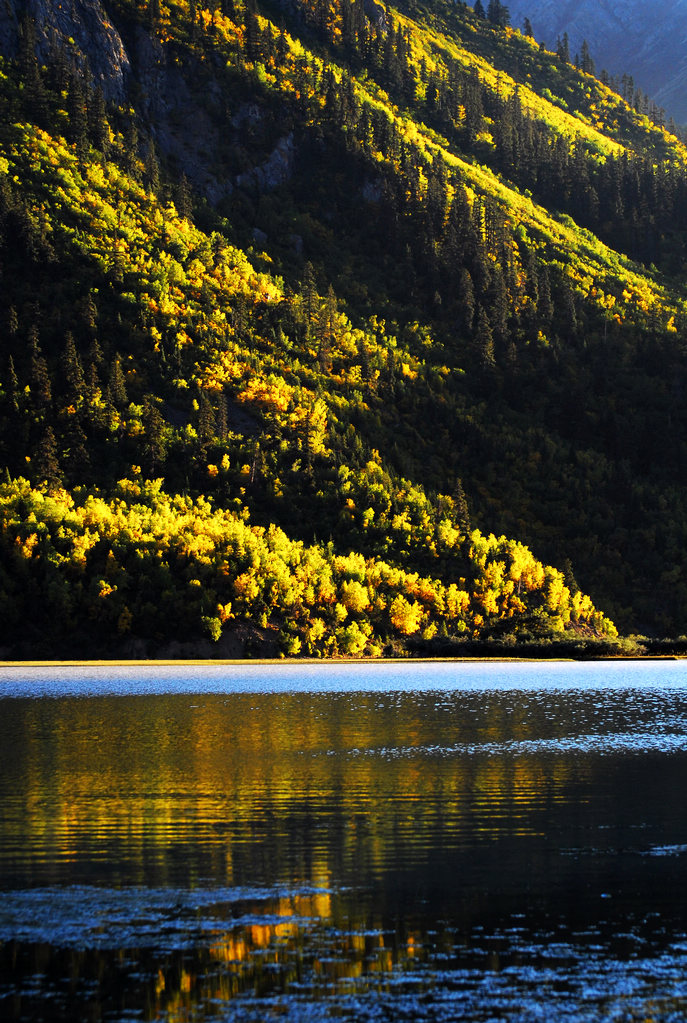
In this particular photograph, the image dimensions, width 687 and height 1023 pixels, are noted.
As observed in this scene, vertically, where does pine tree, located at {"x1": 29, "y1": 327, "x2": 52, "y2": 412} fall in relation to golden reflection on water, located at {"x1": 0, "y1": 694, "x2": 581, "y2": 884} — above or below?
above

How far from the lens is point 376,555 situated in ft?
437

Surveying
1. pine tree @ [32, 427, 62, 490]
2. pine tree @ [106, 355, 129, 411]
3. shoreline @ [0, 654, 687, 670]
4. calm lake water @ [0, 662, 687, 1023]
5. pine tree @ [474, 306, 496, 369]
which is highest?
pine tree @ [474, 306, 496, 369]

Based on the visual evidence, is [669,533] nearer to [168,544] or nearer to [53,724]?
[168,544]

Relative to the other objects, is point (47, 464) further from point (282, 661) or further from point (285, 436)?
point (282, 661)

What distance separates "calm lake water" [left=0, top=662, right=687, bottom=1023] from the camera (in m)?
15.4

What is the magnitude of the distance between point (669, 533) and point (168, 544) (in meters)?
66.0

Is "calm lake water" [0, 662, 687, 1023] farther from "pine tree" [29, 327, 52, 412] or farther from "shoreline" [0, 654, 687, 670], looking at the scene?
"pine tree" [29, 327, 52, 412]

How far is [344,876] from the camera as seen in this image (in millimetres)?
21359

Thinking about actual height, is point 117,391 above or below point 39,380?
below

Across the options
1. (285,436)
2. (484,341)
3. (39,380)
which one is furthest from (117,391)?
(484,341)

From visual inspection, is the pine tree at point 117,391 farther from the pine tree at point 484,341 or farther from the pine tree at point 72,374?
the pine tree at point 484,341

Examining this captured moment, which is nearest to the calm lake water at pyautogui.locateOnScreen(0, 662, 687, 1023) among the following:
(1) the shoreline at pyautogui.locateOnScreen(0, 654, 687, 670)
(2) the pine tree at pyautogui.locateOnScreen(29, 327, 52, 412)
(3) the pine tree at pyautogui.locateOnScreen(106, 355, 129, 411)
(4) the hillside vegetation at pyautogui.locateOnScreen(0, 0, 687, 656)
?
(1) the shoreline at pyautogui.locateOnScreen(0, 654, 687, 670)

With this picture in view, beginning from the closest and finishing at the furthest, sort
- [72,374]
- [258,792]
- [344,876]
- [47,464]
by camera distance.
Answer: [344,876], [258,792], [47,464], [72,374]

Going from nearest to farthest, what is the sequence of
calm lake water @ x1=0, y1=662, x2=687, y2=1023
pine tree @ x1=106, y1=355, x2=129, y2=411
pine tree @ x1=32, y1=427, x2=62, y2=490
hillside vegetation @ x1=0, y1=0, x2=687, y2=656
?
calm lake water @ x1=0, y1=662, x2=687, y2=1023
hillside vegetation @ x1=0, y1=0, x2=687, y2=656
pine tree @ x1=32, y1=427, x2=62, y2=490
pine tree @ x1=106, y1=355, x2=129, y2=411
